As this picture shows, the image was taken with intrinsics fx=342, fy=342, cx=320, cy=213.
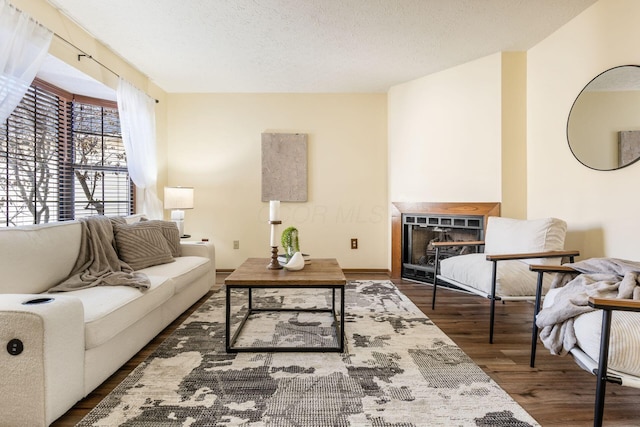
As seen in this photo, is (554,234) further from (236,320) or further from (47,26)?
(47,26)

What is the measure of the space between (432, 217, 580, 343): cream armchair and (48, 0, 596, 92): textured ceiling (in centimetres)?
164

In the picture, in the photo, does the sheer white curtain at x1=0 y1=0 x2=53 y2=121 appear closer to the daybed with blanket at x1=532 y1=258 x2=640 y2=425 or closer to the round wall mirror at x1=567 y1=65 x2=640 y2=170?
the daybed with blanket at x1=532 y1=258 x2=640 y2=425

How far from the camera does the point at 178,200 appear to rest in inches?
153

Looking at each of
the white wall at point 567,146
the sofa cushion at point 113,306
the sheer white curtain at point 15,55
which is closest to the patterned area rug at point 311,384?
the sofa cushion at point 113,306

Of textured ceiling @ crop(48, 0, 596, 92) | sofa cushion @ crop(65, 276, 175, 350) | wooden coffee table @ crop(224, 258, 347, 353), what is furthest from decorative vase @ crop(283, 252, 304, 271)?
textured ceiling @ crop(48, 0, 596, 92)

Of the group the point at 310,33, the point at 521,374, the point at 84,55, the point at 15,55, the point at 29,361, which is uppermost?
the point at 310,33

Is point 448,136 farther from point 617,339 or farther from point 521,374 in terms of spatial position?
point 617,339

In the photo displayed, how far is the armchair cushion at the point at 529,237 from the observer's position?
2.57 metres

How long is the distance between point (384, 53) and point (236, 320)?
2.81 m

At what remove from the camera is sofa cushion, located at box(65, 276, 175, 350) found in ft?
5.29

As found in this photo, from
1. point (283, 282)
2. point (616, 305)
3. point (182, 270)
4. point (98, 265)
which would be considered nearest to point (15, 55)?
point (98, 265)

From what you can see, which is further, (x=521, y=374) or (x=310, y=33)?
(x=310, y=33)

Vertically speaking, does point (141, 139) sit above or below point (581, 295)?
above

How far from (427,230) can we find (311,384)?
2.82 meters
